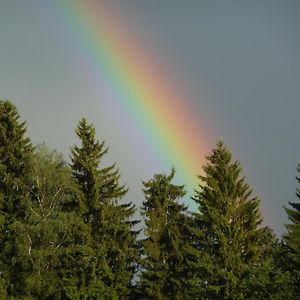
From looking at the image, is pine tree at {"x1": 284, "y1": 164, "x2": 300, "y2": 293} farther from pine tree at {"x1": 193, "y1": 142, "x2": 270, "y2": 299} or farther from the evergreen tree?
the evergreen tree

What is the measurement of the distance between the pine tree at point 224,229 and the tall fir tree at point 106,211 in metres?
5.56

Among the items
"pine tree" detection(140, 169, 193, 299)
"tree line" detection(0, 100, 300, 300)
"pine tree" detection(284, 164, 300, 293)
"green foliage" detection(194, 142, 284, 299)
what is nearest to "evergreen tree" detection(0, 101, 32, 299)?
"tree line" detection(0, 100, 300, 300)

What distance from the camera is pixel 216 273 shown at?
114 feet

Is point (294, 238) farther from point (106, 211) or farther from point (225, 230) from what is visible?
point (106, 211)

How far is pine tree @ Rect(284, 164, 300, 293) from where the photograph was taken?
3447 cm

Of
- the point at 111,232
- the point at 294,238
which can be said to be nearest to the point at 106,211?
the point at 111,232

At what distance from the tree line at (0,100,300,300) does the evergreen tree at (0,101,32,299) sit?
0.23ft

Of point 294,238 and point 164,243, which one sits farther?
point 164,243

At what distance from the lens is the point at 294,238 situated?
117ft

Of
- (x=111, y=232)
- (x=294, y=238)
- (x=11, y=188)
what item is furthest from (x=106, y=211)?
(x=294, y=238)

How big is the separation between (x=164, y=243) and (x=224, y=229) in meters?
5.99

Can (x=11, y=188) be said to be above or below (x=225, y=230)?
above

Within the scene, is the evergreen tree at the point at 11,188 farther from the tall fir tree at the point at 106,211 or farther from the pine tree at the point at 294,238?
the pine tree at the point at 294,238

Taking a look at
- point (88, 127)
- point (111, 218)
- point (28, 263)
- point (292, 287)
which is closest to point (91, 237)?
point (111, 218)
